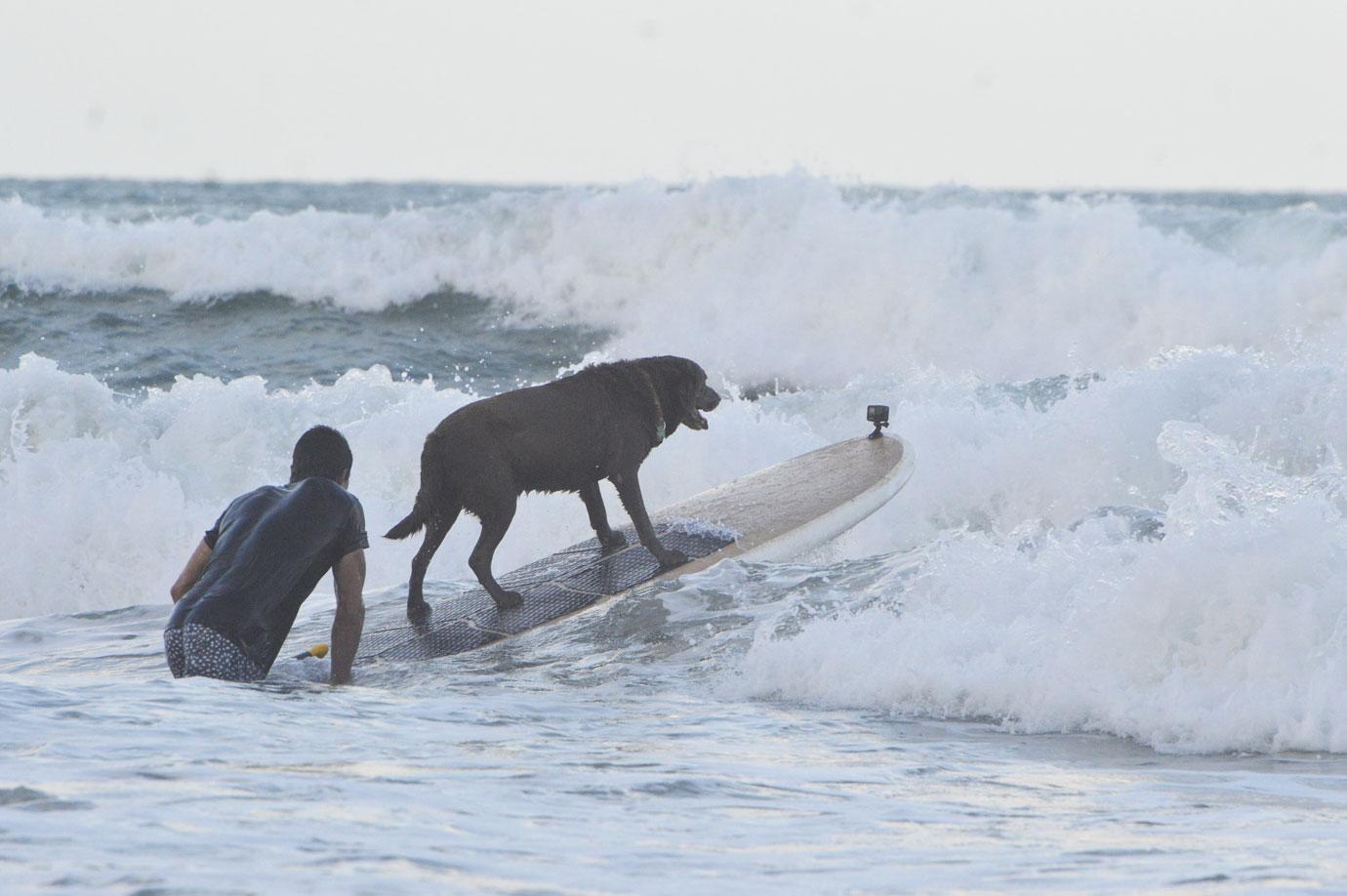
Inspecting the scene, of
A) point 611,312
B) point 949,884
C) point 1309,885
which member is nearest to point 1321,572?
point 1309,885

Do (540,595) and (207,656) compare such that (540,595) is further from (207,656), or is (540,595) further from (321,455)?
(207,656)

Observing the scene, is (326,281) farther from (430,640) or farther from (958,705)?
(958,705)

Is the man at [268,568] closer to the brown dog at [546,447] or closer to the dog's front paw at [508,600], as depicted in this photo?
the brown dog at [546,447]

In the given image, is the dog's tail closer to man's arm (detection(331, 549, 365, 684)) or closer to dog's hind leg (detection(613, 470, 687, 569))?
dog's hind leg (detection(613, 470, 687, 569))

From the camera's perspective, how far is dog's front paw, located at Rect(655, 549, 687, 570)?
25.3 feet

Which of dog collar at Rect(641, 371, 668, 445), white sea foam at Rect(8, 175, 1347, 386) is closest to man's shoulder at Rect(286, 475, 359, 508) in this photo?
dog collar at Rect(641, 371, 668, 445)

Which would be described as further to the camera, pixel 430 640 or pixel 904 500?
pixel 904 500

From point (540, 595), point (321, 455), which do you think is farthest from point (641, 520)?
point (321, 455)

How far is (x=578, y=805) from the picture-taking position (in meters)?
4.41

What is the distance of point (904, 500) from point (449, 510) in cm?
444

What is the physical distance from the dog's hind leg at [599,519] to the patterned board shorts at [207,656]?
2.22 metres

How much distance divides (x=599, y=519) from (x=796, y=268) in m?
11.9

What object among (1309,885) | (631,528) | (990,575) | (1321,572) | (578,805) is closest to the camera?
(1309,885)

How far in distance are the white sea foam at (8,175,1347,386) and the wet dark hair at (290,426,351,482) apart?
11.9 m
